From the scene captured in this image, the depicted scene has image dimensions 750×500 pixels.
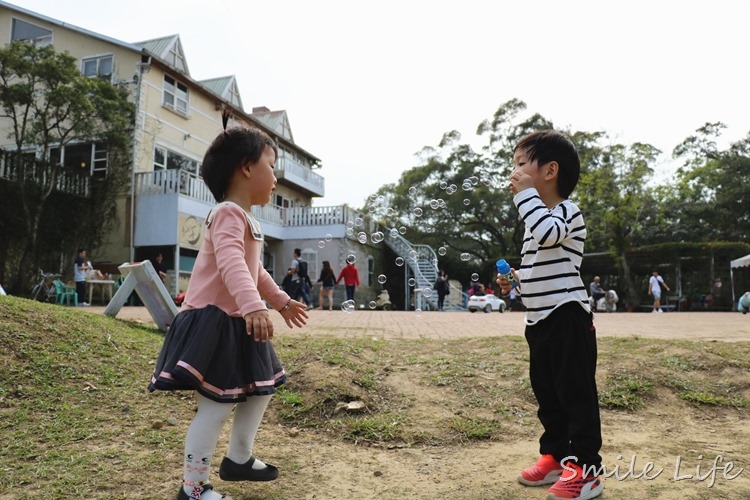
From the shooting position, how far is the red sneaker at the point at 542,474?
2.35 meters

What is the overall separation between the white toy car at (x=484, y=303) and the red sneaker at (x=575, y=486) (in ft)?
50.9

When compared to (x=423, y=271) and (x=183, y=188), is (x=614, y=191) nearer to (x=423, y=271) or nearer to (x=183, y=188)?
(x=423, y=271)

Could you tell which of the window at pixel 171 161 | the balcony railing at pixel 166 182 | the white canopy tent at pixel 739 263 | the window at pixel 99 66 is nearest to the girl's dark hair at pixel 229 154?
the balcony railing at pixel 166 182

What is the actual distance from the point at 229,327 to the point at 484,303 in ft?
54.5

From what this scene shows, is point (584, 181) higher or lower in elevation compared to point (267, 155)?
higher

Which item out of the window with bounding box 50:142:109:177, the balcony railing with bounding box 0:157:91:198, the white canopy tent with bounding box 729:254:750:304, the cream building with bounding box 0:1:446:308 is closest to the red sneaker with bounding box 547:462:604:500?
the cream building with bounding box 0:1:446:308

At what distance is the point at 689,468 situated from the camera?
256cm

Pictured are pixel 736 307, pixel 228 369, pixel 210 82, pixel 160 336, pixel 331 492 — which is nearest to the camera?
pixel 228 369

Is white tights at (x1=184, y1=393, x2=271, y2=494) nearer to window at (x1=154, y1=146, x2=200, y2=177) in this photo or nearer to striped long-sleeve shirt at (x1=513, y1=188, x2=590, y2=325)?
striped long-sleeve shirt at (x1=513, y1=188, x2=590, y2=325)

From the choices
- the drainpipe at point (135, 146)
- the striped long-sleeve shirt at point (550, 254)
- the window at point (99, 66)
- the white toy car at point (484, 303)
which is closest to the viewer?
the striped long-sleeve shirt at point (550, 254)

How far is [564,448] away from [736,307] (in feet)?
80.4

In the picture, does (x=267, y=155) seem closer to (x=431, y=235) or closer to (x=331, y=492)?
(x=331, y=492)

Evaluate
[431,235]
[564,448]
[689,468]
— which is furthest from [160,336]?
[431,235]

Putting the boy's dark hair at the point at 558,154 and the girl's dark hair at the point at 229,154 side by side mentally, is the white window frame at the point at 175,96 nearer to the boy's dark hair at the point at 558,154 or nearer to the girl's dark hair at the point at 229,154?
the girl's dark hair at the point at 229,154
